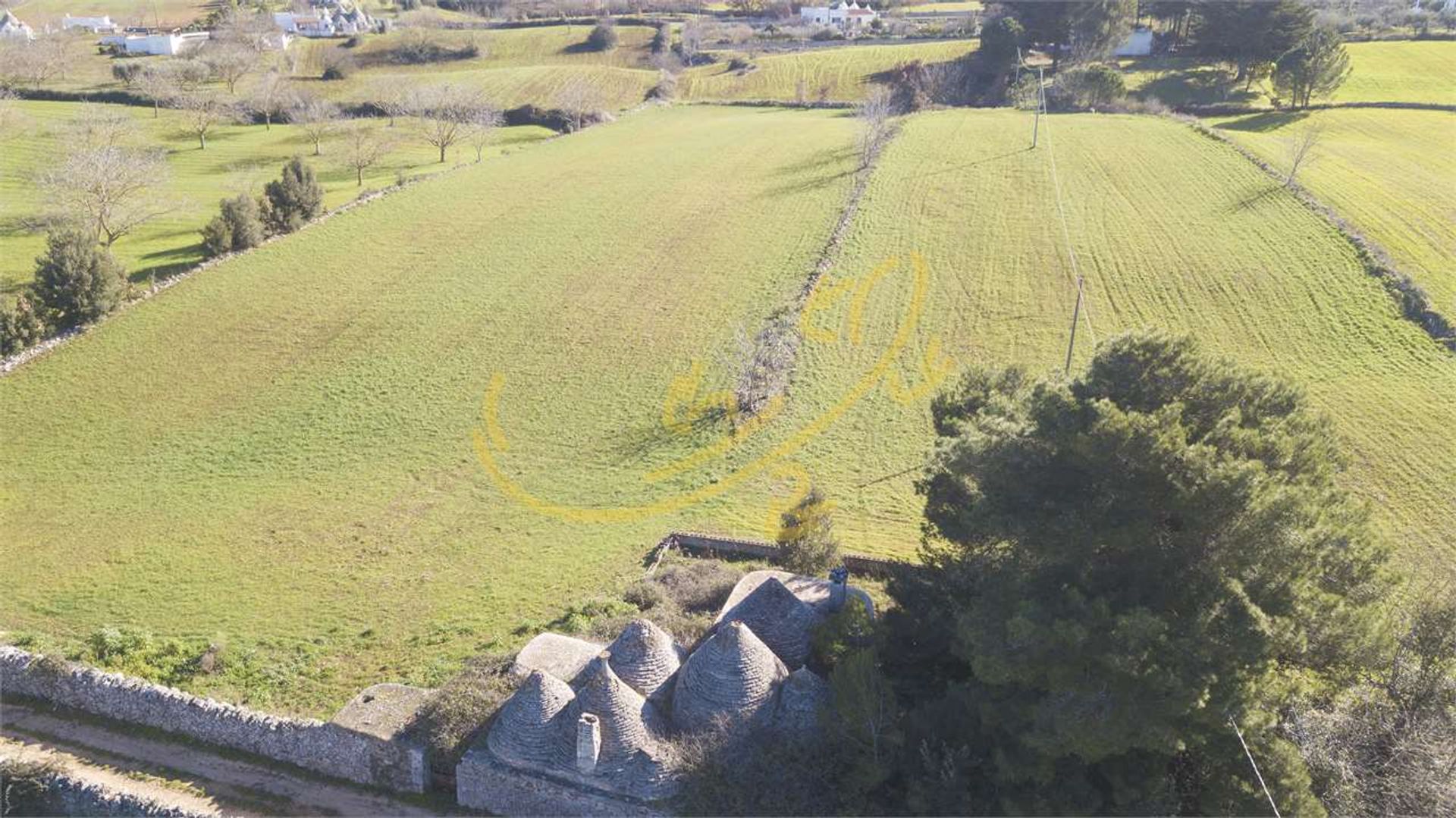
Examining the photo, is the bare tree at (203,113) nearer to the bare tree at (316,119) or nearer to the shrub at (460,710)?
the bare tree at (316,119)

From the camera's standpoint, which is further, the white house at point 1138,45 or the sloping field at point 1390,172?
the white house at point 1138,45

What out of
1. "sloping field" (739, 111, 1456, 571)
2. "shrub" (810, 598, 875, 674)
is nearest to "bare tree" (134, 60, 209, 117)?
"sloping field" (739, 111, 1456, 571)

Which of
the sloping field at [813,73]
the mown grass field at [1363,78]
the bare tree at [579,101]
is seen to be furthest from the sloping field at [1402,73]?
the bare tree at [579,101]

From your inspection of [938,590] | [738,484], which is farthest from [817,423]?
[938,590]

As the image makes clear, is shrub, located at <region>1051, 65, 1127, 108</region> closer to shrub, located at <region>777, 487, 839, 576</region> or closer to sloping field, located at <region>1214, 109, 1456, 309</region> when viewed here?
sloping field, located at <region>1214, 109, 1456, 309</region>

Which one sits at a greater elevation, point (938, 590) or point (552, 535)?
point (938, 590)

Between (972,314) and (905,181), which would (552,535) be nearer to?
(972,314)

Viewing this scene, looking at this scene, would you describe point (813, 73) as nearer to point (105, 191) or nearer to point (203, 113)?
point (203, 113)
